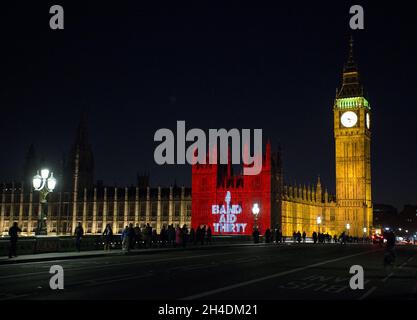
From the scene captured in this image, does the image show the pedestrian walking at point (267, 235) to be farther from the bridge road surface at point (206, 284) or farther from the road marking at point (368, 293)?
the road marking at point (368, 293)

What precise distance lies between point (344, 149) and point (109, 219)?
42.7m

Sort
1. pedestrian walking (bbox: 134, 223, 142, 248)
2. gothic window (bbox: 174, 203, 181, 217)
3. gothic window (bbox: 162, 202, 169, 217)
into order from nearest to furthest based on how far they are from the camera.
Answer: pedestrian walking (bbox: 134, 223, 142, 248) < gothic window (bbox: 174, 203, 181, 217) < gothic window (bbox: 162, 202, 169, 217)

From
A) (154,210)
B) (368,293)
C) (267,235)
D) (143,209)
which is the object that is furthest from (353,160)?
(368,293)

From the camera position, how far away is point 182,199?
8875 cm

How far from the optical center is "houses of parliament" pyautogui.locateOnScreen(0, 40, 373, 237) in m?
90.6

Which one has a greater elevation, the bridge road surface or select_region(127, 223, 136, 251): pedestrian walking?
select_region(127, 223, 136, 251): pedestrian walking

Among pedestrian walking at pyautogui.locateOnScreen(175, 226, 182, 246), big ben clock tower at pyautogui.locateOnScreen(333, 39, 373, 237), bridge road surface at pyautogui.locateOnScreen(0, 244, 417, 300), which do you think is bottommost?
bridge road surface at pyautogui.locateOnScreen(0, 244, 417, 300)

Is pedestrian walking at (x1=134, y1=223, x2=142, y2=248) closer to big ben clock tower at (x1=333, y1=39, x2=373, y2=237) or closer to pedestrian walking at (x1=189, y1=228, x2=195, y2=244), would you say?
pedestrian walking at (x1=189, y1=228, x2=195, y2=244)

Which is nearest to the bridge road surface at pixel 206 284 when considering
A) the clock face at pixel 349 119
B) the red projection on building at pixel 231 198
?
the red projection on building at pixel 231 198

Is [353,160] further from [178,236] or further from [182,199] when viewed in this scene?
[178,236]

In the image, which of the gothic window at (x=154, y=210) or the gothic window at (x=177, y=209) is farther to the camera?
the gothic window at (x=154, y=210)

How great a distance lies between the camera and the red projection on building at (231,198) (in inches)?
3086

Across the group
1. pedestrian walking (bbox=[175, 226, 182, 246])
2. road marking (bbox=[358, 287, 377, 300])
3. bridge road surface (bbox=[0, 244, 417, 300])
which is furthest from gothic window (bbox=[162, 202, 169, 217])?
road marking (bbox=[358, 287, 377, 300])
